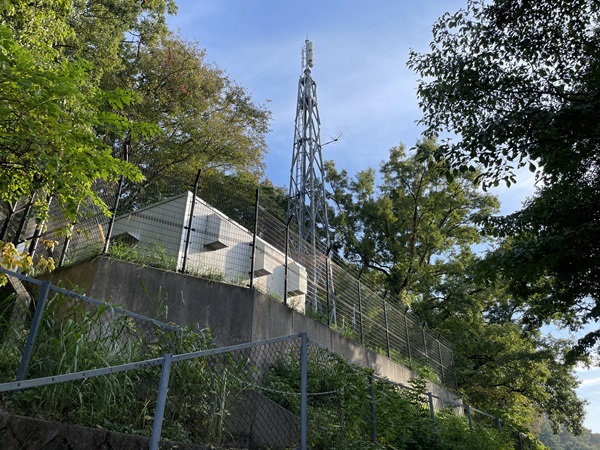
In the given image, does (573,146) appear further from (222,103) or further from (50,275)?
(222,103)

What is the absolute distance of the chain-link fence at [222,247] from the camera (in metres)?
7.54

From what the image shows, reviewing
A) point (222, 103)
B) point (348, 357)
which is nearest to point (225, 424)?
point (348, 357)

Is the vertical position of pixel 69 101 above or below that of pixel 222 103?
below

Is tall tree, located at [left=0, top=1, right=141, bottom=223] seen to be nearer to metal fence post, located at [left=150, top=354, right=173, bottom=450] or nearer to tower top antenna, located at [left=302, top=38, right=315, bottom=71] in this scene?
metal fence post, located at [left=150, top=354, right=173, bottom=450]

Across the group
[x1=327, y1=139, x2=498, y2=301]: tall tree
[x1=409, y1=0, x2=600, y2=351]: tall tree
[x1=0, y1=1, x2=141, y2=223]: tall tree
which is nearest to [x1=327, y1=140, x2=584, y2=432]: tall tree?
[x1=327, y1=139, x2=498, y2=301]: tall tree

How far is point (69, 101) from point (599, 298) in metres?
10.6

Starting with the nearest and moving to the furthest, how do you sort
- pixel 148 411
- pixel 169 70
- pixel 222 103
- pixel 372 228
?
pixel 148 411
pixel 169 70
pixel 222 103
pixel 372 228

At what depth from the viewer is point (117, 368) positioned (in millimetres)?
2898

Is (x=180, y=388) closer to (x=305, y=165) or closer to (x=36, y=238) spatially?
(x=36, y=238)

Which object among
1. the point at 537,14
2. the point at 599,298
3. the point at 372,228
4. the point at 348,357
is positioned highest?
the point at 372,228

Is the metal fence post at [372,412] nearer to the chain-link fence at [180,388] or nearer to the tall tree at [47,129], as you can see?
the chain-link fence at [180,388]

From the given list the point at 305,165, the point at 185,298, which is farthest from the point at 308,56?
the point at 185,298

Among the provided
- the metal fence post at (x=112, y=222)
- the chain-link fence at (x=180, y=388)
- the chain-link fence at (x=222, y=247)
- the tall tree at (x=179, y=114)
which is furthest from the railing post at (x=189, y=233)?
the tall tree at (x=179, y=114)

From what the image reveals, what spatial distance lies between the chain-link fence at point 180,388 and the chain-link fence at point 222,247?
173 centimetres
